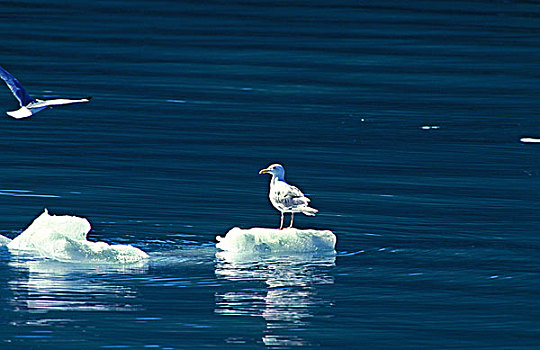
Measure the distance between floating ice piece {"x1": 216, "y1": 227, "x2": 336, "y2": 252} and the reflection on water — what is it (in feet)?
0.36

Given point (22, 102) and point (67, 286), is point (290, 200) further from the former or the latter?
point (22, 102)

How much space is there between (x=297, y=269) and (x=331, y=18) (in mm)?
25247

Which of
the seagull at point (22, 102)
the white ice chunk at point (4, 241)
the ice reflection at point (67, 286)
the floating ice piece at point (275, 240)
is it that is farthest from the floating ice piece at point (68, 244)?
the seagull at point (22, 102)

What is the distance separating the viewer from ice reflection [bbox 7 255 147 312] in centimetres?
1038

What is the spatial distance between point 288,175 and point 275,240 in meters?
5.10

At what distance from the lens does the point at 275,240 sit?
40.9 feet

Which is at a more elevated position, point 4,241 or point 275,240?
point 275,240

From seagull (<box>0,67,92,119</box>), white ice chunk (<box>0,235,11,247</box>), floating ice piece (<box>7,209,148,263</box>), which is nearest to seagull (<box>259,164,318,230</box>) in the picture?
floating ice piece (<box>7,209,148,263</box>)

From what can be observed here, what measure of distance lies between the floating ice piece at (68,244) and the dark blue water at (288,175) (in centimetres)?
17

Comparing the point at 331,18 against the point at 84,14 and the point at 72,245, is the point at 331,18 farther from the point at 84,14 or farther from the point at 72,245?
the point at 72,245

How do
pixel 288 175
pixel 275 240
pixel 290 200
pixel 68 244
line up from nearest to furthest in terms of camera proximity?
pixel 68 244 → pixel 275 240 → pixel 290 200 → pixel 288 175

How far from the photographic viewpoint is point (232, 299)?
35.2 ft

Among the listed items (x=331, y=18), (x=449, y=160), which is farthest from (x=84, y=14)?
(x=449, y=160)

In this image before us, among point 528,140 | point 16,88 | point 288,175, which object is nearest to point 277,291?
point 16,88
